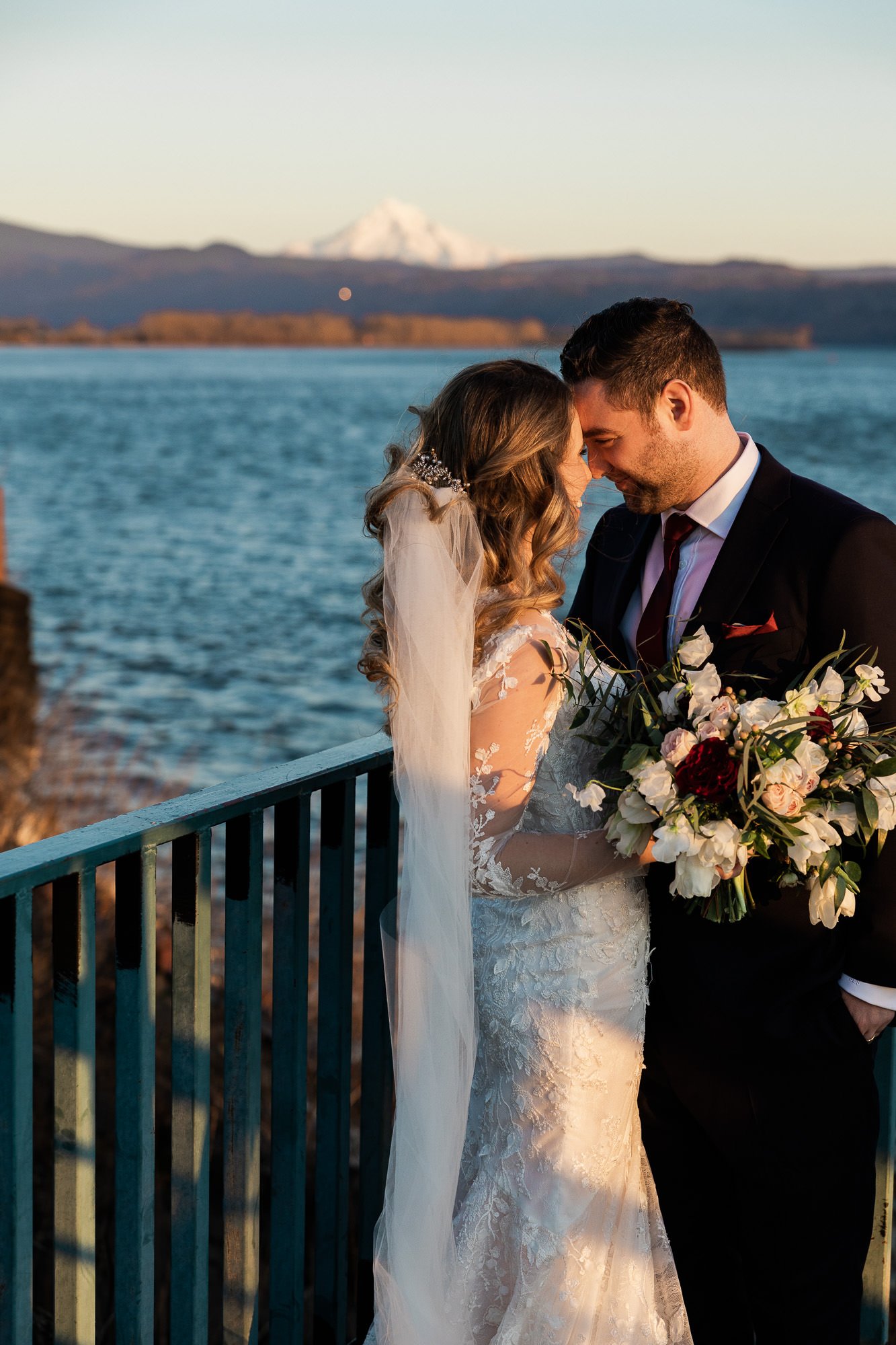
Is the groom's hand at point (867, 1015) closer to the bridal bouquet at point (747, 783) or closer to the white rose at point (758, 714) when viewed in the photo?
the bridal bouquet at point (747, 783)

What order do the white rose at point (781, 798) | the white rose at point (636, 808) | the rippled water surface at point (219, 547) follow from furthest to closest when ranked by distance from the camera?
1. the rippled water surface at point (219, 547)
2. the white rose at point (636, 808)
3. the white rose at point (781, 798)

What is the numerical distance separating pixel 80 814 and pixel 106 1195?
301 cm

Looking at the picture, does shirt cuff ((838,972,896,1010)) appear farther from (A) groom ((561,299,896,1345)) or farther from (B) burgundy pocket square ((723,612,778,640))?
(B) burgundy pocket square ((723,612,778,640))

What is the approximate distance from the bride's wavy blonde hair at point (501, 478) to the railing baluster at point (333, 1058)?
402 millimetres

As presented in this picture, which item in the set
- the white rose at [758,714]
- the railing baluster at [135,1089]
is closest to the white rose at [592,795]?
the white rose at [758,714]

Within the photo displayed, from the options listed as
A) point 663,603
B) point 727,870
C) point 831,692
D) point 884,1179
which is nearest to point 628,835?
point 727,870

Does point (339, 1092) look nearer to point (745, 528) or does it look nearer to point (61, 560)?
point (745, 528)

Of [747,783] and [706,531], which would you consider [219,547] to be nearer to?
[706,531]

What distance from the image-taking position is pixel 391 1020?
92.0 inches

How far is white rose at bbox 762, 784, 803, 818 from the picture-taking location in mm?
2047

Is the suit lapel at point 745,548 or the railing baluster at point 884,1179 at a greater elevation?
the suit lapel at point 745,548

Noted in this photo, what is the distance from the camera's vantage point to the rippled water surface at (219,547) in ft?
47.9

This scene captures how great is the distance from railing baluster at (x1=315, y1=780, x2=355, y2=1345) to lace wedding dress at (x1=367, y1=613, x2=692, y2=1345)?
0.31 m

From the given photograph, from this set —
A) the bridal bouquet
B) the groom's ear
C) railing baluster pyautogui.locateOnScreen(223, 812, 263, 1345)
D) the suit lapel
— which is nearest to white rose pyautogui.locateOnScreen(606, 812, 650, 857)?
the bridal bouquet
